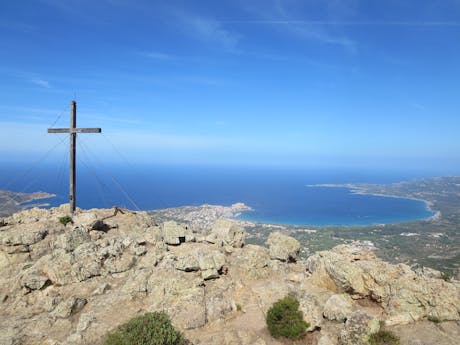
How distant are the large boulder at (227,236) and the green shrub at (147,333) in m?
6.81

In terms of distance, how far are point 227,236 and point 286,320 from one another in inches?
273

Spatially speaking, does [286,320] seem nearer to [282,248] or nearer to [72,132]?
[282,248]

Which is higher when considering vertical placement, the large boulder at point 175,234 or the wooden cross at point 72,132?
the wooden cross at point 72,132

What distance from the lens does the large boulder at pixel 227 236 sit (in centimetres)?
1739

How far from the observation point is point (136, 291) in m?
13.5

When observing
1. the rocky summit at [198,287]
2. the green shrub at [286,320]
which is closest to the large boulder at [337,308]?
the rocky summit at [198,287]

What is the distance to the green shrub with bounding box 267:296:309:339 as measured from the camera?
35.9 ft

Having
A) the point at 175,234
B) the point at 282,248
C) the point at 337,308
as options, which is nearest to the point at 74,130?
the point at 175,234

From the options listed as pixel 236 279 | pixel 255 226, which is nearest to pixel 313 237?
pixel 255 226

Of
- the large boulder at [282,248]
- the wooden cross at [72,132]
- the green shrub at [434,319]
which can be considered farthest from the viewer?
the wooden cross at [72,132]

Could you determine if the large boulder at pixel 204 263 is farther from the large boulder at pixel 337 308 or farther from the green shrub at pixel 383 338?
the green shrub at pixel 383 338

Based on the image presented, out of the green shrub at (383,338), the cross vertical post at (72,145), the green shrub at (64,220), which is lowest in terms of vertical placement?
the green shrub at (383,338)

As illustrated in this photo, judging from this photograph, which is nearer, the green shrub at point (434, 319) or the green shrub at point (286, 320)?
the green shrub at point (434, 319)

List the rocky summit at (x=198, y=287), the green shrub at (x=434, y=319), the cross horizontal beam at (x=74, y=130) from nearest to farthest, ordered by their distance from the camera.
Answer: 1. the green shrub at (x=434, y=319)
2. the rocky summit at (x=198, y=287)
3. the cross horizontal beam at (x=74, y=130)
